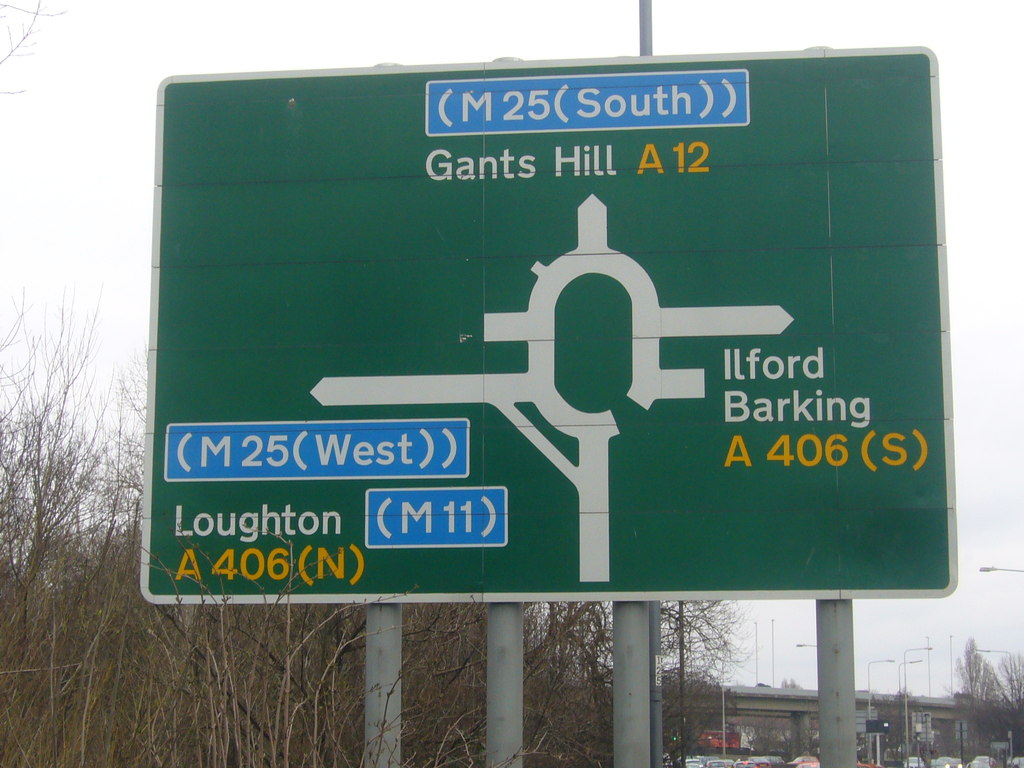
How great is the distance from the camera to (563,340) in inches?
278

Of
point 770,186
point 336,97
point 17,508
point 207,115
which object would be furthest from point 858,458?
point 17,508

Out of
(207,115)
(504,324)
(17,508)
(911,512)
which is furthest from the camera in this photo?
(17,508)

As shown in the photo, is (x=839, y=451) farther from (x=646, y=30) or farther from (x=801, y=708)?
(x=801, y=708)

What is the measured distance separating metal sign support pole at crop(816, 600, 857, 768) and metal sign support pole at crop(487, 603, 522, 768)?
62.9 inches

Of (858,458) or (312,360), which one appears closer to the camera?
(858,458)

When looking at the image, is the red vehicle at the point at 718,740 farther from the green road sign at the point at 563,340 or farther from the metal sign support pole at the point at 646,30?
the green road sign at the point at 563,340

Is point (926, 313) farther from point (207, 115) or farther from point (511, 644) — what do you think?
point (207, 115)

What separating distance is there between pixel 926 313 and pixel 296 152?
3652 millimetres

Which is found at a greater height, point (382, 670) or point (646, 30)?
point (646, 30)

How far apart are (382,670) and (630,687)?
137cm

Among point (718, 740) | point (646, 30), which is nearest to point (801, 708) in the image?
point (718, 740)

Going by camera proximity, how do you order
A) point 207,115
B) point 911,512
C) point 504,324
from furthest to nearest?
point 207,115, point 504,324, point 911,512

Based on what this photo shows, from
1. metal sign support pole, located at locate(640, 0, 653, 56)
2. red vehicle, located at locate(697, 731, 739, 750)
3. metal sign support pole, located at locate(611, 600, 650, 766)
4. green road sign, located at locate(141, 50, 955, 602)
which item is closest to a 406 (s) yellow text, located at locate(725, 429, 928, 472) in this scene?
green road sign, located at locate(141, 50, 955, 602)

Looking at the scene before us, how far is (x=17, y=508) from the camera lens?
13.6 metres
